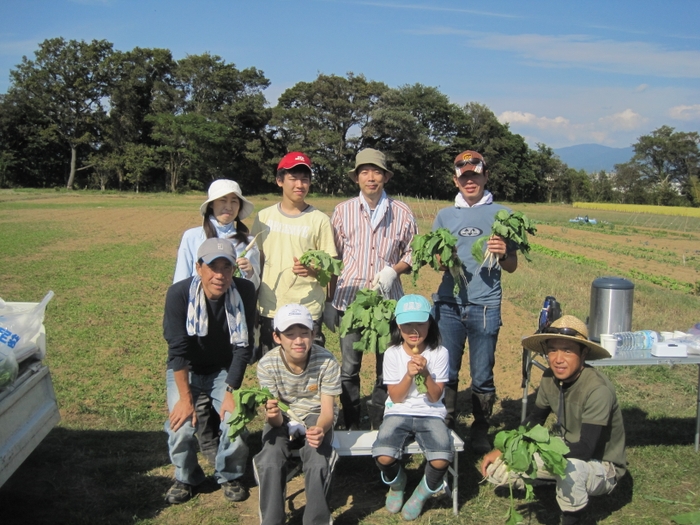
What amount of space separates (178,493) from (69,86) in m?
66.0

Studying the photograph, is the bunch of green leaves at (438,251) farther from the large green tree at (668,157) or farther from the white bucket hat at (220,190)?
the large green tree at (668,157)

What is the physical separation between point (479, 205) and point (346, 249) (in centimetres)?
118

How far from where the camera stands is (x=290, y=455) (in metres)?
3.96

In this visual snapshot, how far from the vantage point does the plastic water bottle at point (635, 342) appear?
490cm

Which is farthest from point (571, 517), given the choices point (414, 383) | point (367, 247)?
point (367, 247)

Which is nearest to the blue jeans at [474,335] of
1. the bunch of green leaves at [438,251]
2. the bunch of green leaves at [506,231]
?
the bunch of green leaves at [438,251]

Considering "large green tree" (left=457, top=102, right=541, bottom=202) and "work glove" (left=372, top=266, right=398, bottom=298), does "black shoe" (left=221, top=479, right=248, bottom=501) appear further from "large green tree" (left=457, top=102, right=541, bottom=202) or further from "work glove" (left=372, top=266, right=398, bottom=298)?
"large green tree" (left=457, top=102, right=541, bottom=202)

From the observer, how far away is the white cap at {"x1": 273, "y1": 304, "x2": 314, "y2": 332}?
Result: 3930 millimetres

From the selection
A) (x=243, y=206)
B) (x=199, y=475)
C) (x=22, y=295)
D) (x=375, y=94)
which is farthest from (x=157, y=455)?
(x=375, y=94)

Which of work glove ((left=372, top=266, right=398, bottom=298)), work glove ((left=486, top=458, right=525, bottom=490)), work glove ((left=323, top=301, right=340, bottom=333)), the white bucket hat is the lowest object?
work glove ((left=486, top=458, right=525, bottom=490))

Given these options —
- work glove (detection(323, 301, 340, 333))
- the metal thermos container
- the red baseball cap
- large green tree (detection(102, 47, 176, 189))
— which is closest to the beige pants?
the metal thermos container

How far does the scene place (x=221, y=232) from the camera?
184 inches

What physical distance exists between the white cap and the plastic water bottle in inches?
106

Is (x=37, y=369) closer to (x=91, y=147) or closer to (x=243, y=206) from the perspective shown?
(x=243, y=206)
